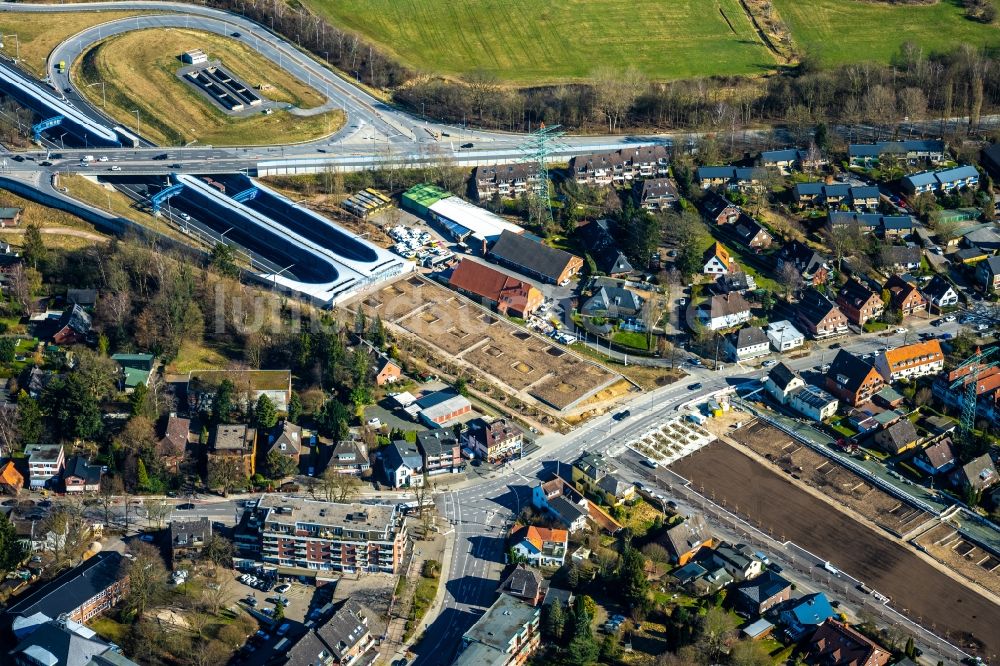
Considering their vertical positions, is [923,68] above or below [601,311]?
above

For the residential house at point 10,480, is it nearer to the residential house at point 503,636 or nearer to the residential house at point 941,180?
the residential house at point 503,636

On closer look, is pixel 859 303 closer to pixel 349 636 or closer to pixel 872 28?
pixel 349 636

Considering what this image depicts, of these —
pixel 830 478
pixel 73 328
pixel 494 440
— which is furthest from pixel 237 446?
pixel 830 478

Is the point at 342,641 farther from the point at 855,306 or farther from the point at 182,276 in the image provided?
the point at 855,306

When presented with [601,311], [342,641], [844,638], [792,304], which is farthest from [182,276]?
[844,638]

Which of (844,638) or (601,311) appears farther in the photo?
(601,311)

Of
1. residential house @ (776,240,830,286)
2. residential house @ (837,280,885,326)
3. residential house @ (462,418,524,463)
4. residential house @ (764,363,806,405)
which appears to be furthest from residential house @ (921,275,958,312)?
residential house @ (462,418,524,463)

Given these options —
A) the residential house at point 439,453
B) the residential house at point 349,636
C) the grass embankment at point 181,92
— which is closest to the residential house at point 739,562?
the residential house at point 439,453
